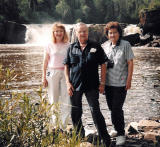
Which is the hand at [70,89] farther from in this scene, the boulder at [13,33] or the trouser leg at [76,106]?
the boulder at [13,33]

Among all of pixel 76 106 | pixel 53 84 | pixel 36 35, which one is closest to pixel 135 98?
pixel 53 84

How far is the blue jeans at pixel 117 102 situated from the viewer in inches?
184

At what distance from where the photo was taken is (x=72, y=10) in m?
98.9

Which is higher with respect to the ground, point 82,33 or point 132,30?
point 132,30

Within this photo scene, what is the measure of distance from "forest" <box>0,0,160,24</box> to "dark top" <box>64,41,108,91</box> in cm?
6946

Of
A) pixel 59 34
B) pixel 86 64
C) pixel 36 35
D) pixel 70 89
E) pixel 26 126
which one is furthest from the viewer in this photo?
pixel 36 35

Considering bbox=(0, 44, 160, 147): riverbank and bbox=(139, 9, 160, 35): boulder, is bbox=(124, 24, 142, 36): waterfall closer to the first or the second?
bbox=(139, 9, 160, 35): boulder

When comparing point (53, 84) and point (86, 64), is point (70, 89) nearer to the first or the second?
point (86, 64)

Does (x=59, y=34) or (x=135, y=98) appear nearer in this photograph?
(x=59, y=34)

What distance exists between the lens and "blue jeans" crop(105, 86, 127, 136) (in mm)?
4672

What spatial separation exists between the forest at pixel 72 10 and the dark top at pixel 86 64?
6946cm

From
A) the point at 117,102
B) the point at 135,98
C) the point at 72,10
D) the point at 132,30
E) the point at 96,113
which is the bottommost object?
the point at 135,98

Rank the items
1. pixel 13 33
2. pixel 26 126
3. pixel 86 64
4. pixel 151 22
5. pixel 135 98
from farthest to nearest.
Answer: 1. pixel 13 33
2. pixel 151 22
3. pixel 135 98
4. pixel 86 64
5. pixel 26 126

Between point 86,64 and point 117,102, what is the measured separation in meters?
0.90
